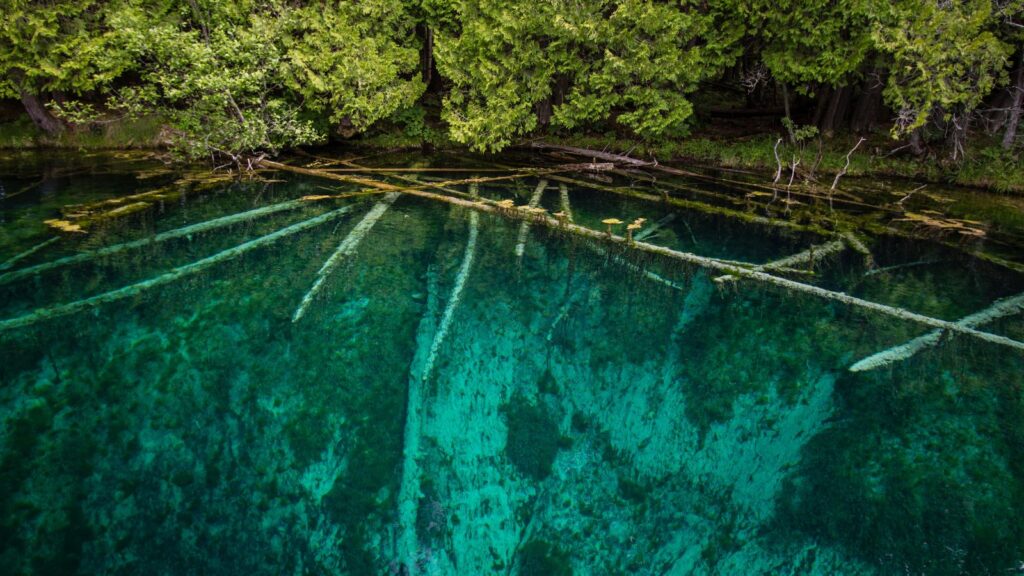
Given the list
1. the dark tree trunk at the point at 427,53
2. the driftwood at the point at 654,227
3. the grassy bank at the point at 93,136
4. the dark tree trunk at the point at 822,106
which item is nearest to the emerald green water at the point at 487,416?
the driftwood at the point at 654,227

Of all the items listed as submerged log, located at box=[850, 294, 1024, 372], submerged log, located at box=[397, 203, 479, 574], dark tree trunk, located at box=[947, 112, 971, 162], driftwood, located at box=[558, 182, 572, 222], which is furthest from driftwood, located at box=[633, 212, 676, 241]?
dark tree trunk, located at box=[947, 112, 971, 162]

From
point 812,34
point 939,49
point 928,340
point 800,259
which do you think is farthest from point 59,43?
point 939,49

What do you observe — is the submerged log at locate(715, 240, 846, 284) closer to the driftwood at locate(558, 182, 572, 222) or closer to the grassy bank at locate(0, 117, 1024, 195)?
the driftwood at locate(558, 182, 572, 222)

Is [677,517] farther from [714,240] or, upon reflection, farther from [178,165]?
[178,165]

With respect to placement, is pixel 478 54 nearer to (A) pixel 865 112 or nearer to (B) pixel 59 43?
(B) pixel 59 43

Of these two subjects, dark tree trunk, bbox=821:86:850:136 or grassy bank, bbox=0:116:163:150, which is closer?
grassy bank, bbox=0:116:163:150
